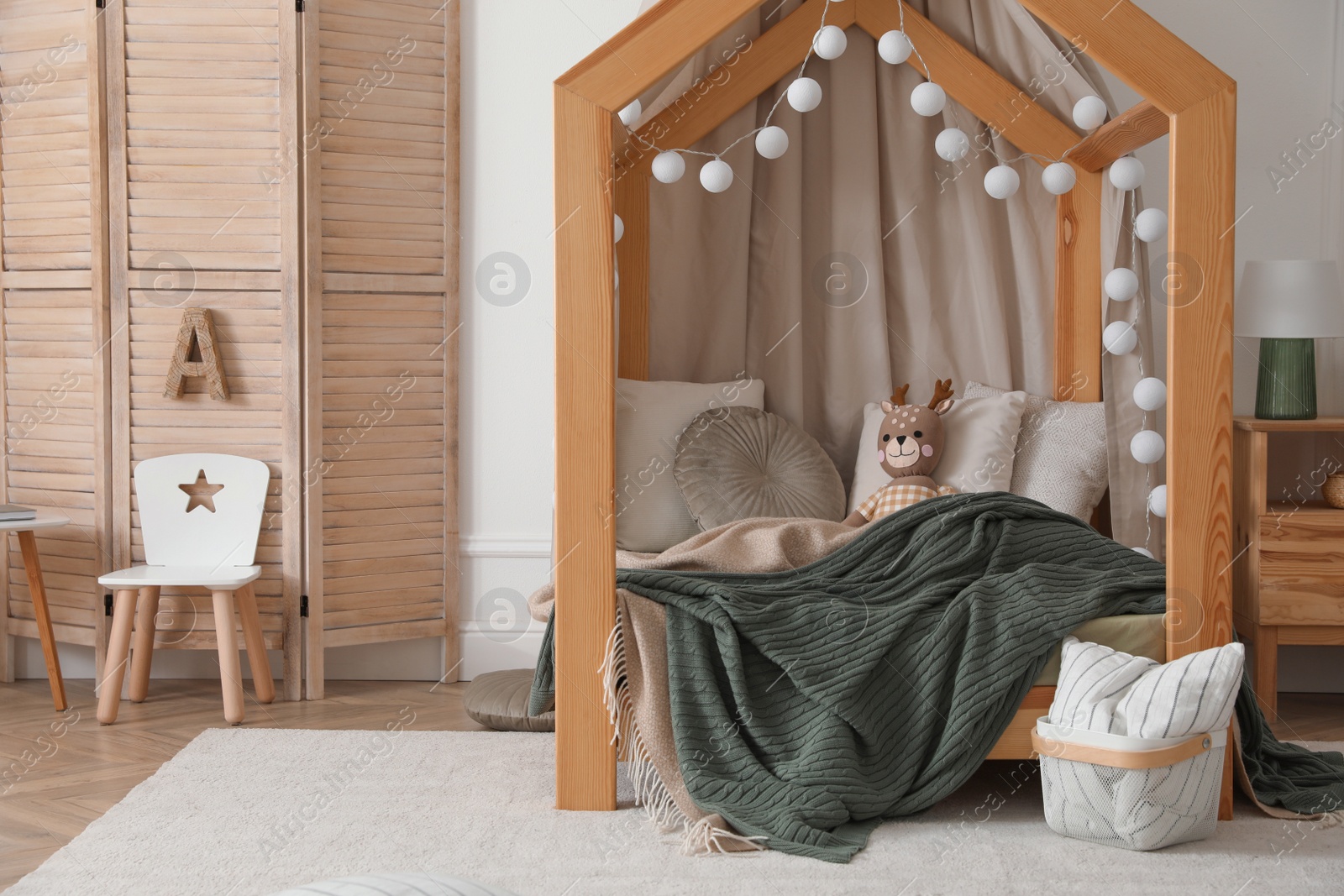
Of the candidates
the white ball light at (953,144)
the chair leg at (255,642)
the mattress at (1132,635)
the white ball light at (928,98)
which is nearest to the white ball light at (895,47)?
the white ball light at (928,98)

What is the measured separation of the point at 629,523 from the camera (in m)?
2.70

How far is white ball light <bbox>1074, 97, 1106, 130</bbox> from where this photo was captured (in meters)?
2.57

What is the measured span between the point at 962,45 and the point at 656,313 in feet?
3.62

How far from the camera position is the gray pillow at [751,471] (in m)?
2.66

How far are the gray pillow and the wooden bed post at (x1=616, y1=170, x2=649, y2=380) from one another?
0.31 meters

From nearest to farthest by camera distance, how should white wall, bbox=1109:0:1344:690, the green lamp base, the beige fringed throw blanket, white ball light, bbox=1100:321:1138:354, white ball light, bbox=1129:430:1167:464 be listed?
the beige fringed throw blanket, white ball light, bbox=1129:430:1167:464, white ball light, bbox=1100:321:1138:354, the green lamp base, white wall, bbox=1109:0:1344:690

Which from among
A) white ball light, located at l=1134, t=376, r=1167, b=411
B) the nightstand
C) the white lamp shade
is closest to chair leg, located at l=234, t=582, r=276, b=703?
white ball light, located at l=1134, t=376, r=1167, b=411

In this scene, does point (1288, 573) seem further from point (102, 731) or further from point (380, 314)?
point (102, 731)

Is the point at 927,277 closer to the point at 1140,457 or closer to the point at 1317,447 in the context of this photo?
the point at 1140,457

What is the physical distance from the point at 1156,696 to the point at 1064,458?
101 centimetres

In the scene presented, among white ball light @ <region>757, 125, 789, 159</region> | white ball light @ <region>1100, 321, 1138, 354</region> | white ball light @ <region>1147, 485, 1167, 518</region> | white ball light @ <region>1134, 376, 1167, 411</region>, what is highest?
white ball light @ <region>757, 125, 789, 159</region>

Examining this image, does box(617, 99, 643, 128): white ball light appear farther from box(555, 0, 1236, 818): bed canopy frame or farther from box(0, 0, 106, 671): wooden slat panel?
box(0, 0, 106, 671): wooden slat panel

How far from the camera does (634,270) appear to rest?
9.63ft

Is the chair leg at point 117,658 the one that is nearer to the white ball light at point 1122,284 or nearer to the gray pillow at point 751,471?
the gray pillow at point 751,471
